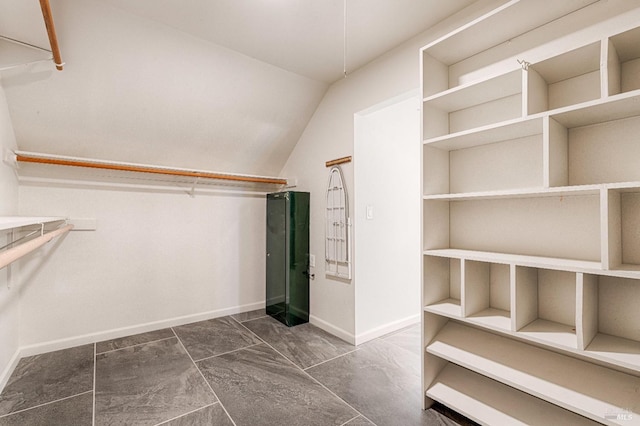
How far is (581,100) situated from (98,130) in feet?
11.2

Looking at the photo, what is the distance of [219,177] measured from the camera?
3.26 m

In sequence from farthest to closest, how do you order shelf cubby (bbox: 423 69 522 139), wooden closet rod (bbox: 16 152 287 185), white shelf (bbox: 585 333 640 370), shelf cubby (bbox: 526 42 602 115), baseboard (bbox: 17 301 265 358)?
baseboard (bbox: 17 301 265 358) < wooden closet rod (bbox: 16 152 287 185) < shelf cubby (bbox: 423 69 522 139) < shelf cubby (bbox: 526 42 602 115) < white shelf (bbox: 585 333 640 370)

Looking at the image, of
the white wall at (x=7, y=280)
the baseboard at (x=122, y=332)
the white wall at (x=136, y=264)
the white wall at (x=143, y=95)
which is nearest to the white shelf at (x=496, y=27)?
the white wall at (x=143, y=95)

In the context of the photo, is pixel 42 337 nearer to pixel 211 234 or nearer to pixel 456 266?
pixel 211 234

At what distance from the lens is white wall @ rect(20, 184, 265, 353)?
2.60 meters

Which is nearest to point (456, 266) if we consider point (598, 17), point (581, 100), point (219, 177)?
point (581, 100)

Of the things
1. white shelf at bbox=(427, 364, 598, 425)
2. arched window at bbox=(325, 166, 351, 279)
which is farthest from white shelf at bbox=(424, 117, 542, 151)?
white shelf at bbox=(427, 364, 598, 425)

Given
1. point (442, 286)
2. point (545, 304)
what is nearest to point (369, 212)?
point (442, 286)

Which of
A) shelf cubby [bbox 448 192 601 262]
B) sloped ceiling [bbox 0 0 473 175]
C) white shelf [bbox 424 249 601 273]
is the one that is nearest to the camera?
white shelf [bbox 424 249 601 273]

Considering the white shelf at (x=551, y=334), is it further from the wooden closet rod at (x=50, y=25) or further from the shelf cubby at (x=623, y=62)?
the wooden closet rod at (x=50, y=25)

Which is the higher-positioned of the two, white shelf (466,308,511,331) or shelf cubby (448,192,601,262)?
shelf cubby (448,192,601,262)

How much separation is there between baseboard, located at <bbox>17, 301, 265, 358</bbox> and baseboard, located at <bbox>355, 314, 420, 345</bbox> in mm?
1518

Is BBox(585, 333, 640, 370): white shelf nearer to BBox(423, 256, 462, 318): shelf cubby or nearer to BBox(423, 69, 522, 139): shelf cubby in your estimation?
BBox(423, 256, 462, 318): shelf cubby

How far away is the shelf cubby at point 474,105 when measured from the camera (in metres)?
1.60
